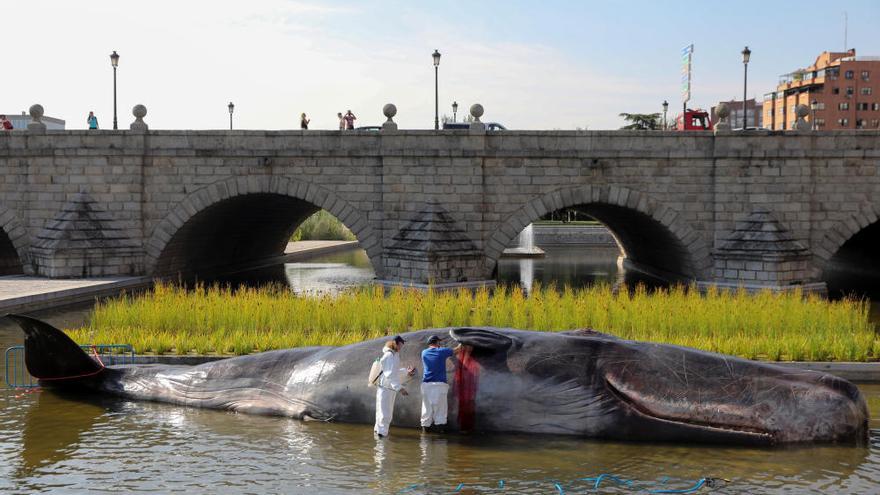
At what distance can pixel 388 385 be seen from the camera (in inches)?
403

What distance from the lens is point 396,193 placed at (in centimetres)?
2727

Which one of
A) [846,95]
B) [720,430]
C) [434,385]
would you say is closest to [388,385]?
[434,385]

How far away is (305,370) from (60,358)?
3.66 metres

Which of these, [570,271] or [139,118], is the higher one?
[139,118]

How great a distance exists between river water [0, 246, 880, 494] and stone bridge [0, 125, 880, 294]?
15.2 metres

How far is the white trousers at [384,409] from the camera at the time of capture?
10273 millimetres

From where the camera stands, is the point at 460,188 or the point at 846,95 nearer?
the point at 460,188

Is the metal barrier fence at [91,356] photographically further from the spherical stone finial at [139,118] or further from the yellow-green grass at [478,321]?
the spherical stone finial at [139,118]

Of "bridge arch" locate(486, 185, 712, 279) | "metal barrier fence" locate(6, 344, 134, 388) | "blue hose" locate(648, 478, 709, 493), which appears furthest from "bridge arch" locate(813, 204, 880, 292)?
"metal barrier fence" locate(6, 344, 134, 388)

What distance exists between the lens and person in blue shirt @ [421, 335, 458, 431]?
10.1 m

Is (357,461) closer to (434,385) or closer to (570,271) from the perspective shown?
(434,385)

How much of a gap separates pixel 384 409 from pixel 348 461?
3.05 ft

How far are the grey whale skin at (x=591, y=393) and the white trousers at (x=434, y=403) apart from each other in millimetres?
193

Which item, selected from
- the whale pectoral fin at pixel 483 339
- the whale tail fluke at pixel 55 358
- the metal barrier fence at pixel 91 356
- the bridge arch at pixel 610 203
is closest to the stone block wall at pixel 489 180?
the bridge arch at pixel 610 203
